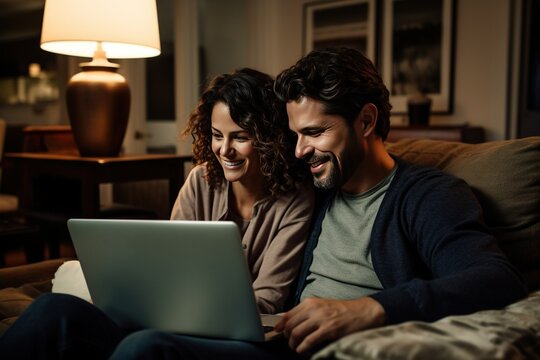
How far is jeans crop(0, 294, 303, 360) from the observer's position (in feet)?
3.54

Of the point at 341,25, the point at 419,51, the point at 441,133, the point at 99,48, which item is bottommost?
the point at 441,133

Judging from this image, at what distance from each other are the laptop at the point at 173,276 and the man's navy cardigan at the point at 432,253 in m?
0.24

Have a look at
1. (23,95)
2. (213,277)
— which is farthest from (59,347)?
(23,95)

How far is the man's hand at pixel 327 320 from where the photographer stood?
97cm

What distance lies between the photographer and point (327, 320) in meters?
0.98

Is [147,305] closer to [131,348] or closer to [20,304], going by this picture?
[131,348]

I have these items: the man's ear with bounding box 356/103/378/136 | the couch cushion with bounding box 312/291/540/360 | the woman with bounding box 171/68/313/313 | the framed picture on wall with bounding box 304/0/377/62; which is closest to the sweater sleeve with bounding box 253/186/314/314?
the woman with bounding box 171/68/313/313

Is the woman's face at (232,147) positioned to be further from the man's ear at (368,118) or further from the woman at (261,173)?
the man's ear at (368,118)

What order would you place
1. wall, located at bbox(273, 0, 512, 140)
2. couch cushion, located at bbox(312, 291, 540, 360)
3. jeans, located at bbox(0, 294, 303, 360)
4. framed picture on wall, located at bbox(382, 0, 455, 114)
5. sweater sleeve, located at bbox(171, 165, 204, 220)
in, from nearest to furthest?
couch cushion, located at bbox(312, 291, 540, 360) → jeans, located at bbox(0, 294, 303, 360) → sweater sleeve, located at bbox(171, 165, 204, 220) → wall, located at bbox(273, 0, 512, 140) → framed picture on wall, located at bbox(382, 0, 455, 114)

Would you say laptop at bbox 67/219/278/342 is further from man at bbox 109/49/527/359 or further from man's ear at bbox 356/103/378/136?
man's ear at bbox 356/103/378/136

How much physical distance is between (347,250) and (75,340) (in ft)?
1.96

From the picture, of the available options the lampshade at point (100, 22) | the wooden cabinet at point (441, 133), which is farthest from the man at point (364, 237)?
the wooden cabinet at point (441, 133)

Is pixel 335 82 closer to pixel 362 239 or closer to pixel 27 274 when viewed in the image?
pixel 362 239

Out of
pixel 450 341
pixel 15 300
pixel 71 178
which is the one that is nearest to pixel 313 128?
pixel 450 341
